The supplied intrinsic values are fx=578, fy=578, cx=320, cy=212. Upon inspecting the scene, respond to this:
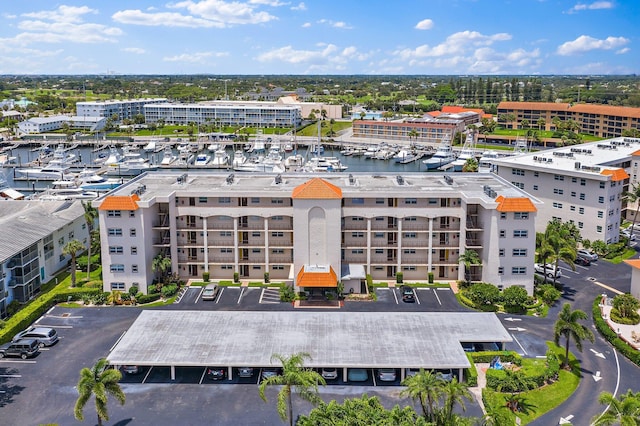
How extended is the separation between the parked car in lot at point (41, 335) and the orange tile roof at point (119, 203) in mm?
14455

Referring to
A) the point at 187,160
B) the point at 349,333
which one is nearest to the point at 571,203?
the point at 349,333

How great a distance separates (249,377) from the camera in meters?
45.4

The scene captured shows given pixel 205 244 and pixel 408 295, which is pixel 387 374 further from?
pixel 205 244

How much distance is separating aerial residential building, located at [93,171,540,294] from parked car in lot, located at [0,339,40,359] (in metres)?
13.7

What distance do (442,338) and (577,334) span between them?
34.1ft

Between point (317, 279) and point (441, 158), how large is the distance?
363 feet

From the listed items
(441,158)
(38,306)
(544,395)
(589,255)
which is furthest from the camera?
(441,158)

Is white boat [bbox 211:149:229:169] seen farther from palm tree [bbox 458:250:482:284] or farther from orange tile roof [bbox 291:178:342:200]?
palm tree [bbox 458:250:482:284]

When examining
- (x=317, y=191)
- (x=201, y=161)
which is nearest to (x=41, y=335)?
(x=317, y=191)

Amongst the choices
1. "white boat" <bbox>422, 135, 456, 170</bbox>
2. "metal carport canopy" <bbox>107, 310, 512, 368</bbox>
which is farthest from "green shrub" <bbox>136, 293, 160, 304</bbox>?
"white boat" <bbox>422, 135, 456, 170</bbox>

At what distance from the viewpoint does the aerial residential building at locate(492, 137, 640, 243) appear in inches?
2977

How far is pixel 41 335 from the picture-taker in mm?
51031

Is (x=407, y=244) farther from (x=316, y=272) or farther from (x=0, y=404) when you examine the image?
(x=0, y=404)

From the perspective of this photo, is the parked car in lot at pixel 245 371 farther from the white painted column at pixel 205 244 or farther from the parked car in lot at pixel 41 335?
the white painted column at pixel 205 244
